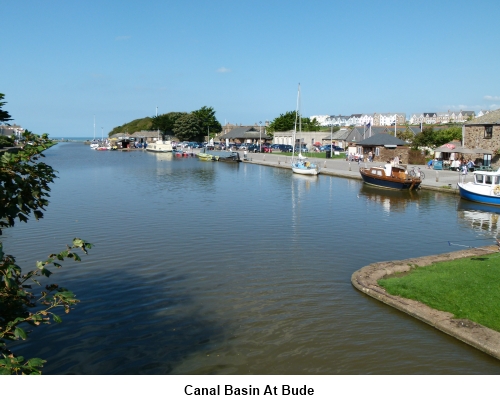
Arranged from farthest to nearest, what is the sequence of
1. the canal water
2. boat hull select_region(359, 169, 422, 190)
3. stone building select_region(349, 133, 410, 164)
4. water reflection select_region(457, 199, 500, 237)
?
1. stone building select_region(349, 133, 410, 164)
2. boat hull select_region(359, 169, 422, 190)
3. water reflection select_region(457, 199, 500, 237)
4. the canal water

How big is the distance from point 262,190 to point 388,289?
2771cm

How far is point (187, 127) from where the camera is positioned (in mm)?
148375

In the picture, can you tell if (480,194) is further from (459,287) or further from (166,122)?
(166,122)

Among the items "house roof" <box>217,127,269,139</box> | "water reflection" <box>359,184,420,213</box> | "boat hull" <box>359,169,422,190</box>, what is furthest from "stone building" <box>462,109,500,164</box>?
"house roof" <box>217,127,269,139</box>

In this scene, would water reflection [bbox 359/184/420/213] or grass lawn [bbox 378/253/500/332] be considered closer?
grass lawn [bbox 378/253/500/332]

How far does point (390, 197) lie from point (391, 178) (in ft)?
12.5

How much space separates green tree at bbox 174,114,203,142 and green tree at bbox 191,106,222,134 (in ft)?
8.33

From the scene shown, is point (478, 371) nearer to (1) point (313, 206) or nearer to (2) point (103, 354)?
(2) point (103, 354)

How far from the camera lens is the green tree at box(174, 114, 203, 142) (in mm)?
148750

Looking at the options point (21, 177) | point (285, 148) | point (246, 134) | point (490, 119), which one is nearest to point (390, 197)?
point (490, 119)

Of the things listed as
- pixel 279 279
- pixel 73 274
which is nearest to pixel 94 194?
pixel 73 274

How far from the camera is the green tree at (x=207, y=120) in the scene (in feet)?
504

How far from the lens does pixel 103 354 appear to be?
1105cm

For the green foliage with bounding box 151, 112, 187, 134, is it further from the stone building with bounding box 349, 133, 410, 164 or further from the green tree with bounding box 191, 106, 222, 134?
the stone building with bounding box 349, 133, 410, 164
